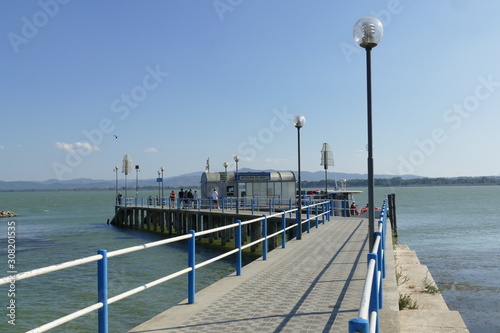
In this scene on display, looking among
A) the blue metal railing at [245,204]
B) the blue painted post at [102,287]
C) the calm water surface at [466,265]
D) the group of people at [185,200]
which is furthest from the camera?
the group of people at [185,200]

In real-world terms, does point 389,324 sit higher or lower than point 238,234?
lower

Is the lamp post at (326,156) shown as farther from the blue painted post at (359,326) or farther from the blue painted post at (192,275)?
the blue painted post at (359,326)

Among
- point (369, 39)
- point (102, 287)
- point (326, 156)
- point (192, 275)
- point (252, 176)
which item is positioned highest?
point (369, 39)

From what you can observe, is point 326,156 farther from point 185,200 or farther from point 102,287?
point 102,287

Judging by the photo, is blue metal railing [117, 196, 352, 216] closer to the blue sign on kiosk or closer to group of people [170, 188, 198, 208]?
group of people [170, 188, 198, 208]

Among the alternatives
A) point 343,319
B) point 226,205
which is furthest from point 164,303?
point 226,205

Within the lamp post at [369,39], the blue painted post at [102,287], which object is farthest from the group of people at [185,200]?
the blue painted post at [102,287]

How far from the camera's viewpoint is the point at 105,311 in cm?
482

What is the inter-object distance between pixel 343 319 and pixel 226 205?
26822 millimetres

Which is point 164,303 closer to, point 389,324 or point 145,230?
point 389,324

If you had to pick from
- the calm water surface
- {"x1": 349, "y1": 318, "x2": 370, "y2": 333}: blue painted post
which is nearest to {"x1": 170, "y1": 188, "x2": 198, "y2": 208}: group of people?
the calm water surface

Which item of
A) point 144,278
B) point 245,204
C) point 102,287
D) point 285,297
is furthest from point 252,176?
point 102,287

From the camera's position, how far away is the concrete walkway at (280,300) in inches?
220

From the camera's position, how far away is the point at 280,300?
6.82 metres
